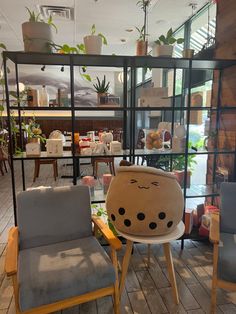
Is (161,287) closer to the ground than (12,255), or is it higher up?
closer to the ground

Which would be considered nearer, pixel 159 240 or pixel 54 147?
pixel 159 240

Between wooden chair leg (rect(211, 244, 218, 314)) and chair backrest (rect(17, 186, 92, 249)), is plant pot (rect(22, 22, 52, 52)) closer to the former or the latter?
chair backrest (rect(17, 186, 92, 249))

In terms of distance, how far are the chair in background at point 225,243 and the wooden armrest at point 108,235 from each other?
60cm

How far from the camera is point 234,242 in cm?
176

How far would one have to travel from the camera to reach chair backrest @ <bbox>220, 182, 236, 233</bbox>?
1913 millimetres

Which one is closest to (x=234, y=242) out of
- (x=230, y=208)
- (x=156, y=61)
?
(x=230, y=208)

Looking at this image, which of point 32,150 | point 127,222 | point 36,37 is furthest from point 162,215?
point 36,37

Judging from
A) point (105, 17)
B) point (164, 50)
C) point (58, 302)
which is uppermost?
point (105, 17)

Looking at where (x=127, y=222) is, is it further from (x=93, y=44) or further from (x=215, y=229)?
(x=93, y=44)

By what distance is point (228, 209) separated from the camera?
192 centimetres

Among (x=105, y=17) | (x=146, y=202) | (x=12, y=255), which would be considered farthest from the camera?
(x=105, y=17)

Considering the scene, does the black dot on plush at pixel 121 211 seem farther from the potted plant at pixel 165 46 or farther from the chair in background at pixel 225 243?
the potted plant at pixel 165 46

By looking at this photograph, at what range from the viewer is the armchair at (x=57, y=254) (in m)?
1.35

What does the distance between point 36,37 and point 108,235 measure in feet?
5.27
